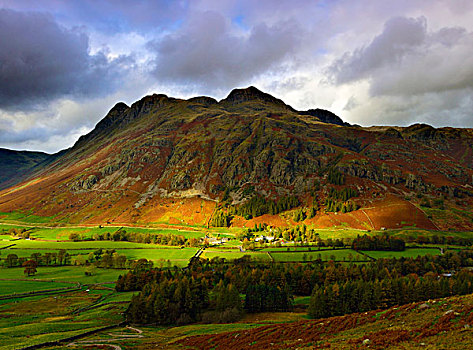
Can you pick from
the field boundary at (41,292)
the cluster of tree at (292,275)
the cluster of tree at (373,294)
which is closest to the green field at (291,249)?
the cluster of tree at (292,275)

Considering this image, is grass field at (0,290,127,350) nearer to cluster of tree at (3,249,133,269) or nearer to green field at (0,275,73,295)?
green field at (0,275,73,295)

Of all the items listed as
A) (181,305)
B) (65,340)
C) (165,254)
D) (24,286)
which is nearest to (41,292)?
(24,286)

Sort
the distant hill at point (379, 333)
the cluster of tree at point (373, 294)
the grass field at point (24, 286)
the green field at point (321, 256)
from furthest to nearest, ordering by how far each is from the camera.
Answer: the green field at point (321, 256) → the grass field at point (24, 286) → the cluster of tree at point (373, 294) → the distant hill at point (379, 333)

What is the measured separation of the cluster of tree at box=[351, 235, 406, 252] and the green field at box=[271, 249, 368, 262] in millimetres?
9522

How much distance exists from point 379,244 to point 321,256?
1751 inches

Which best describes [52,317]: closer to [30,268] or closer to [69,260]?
[30,268]

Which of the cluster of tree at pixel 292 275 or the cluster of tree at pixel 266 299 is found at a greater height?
the cluster of tree at pixel 292 275

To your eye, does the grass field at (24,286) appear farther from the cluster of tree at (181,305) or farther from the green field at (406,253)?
the green field at (406,253)

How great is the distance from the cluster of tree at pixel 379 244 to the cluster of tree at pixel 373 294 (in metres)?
77.3

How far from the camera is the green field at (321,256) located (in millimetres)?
154625

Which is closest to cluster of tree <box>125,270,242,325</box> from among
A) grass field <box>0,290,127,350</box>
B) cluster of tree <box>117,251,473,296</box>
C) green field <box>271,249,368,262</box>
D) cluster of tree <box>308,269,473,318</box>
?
grass field <box>0,290,127,350</box>

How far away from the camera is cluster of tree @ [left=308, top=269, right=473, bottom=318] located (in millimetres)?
85000

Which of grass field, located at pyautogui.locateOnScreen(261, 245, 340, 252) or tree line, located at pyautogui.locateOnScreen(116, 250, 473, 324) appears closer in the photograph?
tree line, located at pyautogui.locateOnScreen(116, 250, 473, 324)

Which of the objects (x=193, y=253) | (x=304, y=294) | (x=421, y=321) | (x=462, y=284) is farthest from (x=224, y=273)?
(x=421, y=321)
